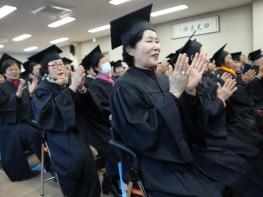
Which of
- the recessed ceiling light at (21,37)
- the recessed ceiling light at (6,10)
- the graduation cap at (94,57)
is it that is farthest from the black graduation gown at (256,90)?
the recessed ceiling light at (21,37)

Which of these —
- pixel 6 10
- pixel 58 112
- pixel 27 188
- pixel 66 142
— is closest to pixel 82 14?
pixel 6 10

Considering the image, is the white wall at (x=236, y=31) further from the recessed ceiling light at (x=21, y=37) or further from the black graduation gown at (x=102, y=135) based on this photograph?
the black graduation gown at (x=102, y=135)

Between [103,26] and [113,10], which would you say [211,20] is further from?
[103,26]

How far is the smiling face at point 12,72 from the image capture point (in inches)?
171

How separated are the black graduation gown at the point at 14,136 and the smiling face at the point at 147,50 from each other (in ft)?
9.00

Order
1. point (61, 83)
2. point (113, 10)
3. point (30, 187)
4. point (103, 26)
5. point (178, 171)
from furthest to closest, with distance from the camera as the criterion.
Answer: point (103, 26)
point (113, 10)
point (30, 187)
point (61, 83)
point (178, 171)

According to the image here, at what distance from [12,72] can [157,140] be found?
350cm

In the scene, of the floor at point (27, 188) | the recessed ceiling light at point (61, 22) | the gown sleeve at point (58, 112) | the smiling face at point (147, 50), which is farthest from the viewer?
the recessed ceiling light at point (61, 22)

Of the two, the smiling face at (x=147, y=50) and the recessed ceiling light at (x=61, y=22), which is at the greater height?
the recessed ceiling light at (x=61, y=22)

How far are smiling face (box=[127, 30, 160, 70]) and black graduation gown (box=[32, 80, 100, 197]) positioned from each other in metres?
1.13

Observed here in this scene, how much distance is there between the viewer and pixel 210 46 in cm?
1025

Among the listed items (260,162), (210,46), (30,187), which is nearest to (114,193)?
(30,187)

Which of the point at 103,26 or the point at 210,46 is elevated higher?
the point at 103,26

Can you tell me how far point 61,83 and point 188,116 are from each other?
5.91 ft
